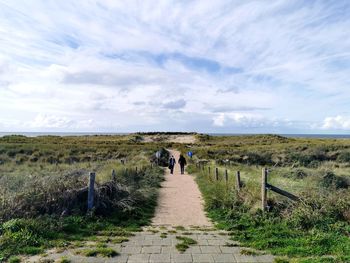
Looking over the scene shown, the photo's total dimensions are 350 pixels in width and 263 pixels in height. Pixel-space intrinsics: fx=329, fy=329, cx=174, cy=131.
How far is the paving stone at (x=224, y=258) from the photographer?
228 inches

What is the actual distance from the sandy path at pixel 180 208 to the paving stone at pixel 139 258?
121 inches

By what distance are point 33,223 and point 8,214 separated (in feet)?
3.51

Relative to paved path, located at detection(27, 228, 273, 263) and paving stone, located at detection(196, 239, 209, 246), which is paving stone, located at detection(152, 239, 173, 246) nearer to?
paved path, located at detection(27, 228, 273, 263)

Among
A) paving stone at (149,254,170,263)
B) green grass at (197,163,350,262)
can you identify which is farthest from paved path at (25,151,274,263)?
green grass at (197,163,350,262)

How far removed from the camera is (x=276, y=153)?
43.5 m

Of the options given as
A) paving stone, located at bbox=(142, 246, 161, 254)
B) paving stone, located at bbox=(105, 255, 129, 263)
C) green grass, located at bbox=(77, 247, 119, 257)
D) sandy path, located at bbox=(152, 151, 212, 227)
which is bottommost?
sandy path, located at bbox=(152, 151, 212, 227)

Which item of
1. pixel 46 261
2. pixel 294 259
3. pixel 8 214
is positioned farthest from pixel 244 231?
pixel 8 214

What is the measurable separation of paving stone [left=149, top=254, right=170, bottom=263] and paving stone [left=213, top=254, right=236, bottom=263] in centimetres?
85

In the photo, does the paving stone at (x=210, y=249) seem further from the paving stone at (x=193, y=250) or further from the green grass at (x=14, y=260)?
the green grass at (x=14, y=260)

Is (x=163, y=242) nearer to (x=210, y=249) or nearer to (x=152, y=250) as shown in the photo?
(x=152, y=250)

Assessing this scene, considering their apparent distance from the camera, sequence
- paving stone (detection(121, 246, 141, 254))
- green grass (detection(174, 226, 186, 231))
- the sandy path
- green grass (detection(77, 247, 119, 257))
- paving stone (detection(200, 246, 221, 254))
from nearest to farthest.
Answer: green grass (detection(77, 247, 119, 257)) → paving stone (detection(121, 246, 141, 254)) → paving stone (detection(200, 246, 221, 254)) → green grass (detection(174, 226, 186, 231)) → the sandy path

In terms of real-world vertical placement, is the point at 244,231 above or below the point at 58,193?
below

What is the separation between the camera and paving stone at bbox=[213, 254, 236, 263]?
19.0 feet

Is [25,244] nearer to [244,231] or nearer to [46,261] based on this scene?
[46,261]
